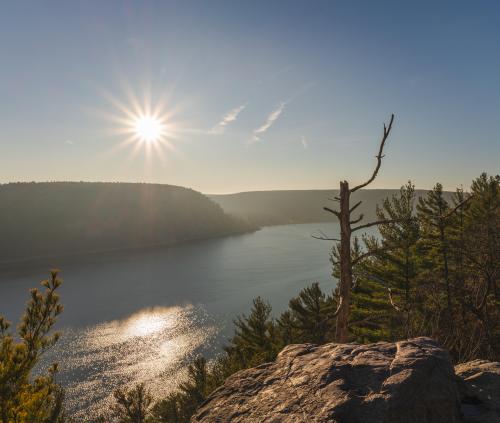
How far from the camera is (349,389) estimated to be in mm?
4340

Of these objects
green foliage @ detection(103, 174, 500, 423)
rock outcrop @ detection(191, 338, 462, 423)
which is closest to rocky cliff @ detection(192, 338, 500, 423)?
rock outcrop @ detection(191, 338, 462, 423)

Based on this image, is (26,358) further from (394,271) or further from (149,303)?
(149,303)

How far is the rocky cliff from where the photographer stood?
402 centimetres

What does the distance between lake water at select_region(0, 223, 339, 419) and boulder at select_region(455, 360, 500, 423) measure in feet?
82.9

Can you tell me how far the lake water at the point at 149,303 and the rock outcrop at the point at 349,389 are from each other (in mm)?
23141

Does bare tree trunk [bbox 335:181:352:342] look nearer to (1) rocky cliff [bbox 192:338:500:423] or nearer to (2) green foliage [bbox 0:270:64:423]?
(1) rocky cliff [bbox 192:338:500:423]

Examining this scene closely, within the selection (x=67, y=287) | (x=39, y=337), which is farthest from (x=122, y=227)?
(x=39, y=337)

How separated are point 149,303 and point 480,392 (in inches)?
2988

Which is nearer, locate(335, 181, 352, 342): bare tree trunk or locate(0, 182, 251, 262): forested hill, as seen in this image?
locate(335, 181, 352, 342): bare tree trunk

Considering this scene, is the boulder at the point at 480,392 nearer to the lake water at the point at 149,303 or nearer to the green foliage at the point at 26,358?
the green foliage at the point at 26,358

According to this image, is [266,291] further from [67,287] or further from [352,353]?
[352,353]

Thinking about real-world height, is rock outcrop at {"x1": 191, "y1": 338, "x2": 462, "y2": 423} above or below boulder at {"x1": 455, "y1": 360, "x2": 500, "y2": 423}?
above

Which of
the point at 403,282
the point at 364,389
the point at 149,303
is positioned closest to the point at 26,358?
the point at 364,389

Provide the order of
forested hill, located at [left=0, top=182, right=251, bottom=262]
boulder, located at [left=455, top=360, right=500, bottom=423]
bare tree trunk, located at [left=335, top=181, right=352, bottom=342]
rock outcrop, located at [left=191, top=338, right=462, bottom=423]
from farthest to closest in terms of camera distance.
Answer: forested hill, located at [left=0, top=182, right=251, bottom=262] → bare tree trunk, located at [left=335, top=181, right=352, bottom=342] → boulder, located at [left=455, top=360, right=500, bottom=423] → rock outcrop, located at [left=191, top=338, right=462, bottom=423]
